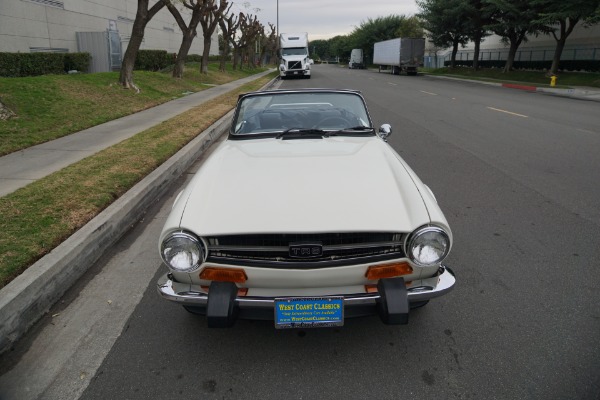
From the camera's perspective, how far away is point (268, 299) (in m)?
2.52

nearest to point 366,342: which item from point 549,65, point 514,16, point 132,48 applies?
point 132,48

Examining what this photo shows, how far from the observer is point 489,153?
830 centimetres

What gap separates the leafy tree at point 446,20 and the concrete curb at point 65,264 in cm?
4102

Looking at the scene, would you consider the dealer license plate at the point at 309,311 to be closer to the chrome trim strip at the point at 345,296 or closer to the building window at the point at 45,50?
the chrome trim strip at the point at 345,296

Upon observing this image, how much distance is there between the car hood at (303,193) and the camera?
8.25 feet

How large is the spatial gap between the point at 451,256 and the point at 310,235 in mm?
2104

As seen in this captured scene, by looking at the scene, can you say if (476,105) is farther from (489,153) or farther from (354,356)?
(354,356)

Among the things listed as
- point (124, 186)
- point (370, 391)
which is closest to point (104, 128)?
point (124, 186)

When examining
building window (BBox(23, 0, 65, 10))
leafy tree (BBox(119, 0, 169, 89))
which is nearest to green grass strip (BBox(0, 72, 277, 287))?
leafy tree (BBox(119, 0, 169, 89))

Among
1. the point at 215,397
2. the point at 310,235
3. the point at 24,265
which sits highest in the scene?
the point at 310,235

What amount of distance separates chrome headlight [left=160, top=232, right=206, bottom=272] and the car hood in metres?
0.06

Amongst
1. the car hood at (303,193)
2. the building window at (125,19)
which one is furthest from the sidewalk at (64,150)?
the building window at (125,19)

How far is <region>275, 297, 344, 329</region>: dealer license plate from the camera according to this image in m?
2.50

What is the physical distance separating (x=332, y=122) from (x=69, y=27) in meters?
23.8
